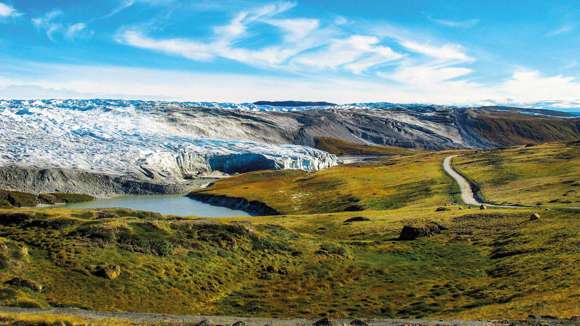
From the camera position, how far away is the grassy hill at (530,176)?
7162 centimetres

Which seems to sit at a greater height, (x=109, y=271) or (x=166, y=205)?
(x=109, y=271)

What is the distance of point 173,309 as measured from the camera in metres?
31.3

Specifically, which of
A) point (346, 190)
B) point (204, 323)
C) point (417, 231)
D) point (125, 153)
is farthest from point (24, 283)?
point (125, 153)

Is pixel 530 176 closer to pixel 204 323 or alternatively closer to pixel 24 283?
pixel 204 323

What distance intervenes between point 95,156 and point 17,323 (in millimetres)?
142977

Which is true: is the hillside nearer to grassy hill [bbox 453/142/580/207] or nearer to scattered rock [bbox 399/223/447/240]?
grassy hill [bbox 453/142/580/207]

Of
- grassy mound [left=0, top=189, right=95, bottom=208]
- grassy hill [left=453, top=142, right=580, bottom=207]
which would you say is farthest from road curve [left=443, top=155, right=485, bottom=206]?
grassy mound [left=0, top=189, right=95, bottom=208]

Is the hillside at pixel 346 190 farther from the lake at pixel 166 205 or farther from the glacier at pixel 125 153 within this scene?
the glacier at pixel 125 153

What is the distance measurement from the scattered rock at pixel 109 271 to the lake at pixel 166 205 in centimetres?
6718

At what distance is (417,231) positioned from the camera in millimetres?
53000

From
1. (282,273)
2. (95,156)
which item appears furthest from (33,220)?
(95,156)

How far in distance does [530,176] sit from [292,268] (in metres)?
70.5

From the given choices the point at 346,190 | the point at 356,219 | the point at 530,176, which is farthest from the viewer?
the point at 346,190

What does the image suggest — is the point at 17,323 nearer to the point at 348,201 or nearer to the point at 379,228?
the point at 379,228
